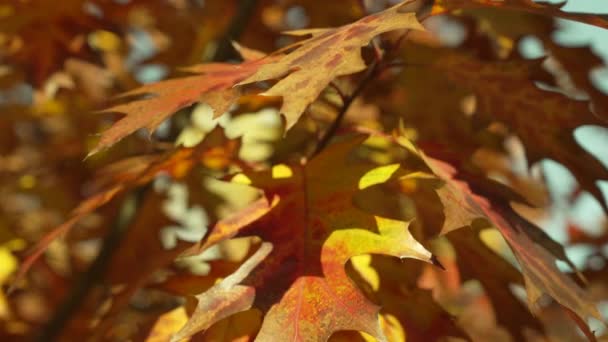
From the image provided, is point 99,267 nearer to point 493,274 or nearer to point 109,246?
point 109,246

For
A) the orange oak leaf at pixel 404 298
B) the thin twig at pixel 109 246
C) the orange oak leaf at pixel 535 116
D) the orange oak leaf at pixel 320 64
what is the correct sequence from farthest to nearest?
the thin twig at pixel 109 246 → the orange oak leaf at pixel 535 116 → the orange oak leaf at pixel 404 298 → the orange oak leaf at pixel 320 64

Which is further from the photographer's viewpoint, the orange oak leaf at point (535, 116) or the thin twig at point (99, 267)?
the thin twig at point (99, 267)

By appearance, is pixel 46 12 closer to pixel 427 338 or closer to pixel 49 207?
pixel 49 207

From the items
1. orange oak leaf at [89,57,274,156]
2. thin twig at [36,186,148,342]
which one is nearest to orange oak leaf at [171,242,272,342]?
orange oak leaf at [89,57,274,156]

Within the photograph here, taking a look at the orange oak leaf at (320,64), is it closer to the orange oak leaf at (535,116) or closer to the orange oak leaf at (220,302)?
the orange oak leaf at (220,302)

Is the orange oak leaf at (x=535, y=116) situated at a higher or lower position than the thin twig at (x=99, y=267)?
higher

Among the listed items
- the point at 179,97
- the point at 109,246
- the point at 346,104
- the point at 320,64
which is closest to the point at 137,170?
the point at 179,97

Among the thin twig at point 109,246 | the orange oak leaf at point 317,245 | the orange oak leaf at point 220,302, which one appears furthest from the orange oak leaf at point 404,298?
the thin twig at point 109,246

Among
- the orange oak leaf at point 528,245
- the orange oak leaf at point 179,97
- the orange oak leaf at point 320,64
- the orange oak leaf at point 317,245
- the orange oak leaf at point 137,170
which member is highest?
the orange oak leaf at point 320,64
